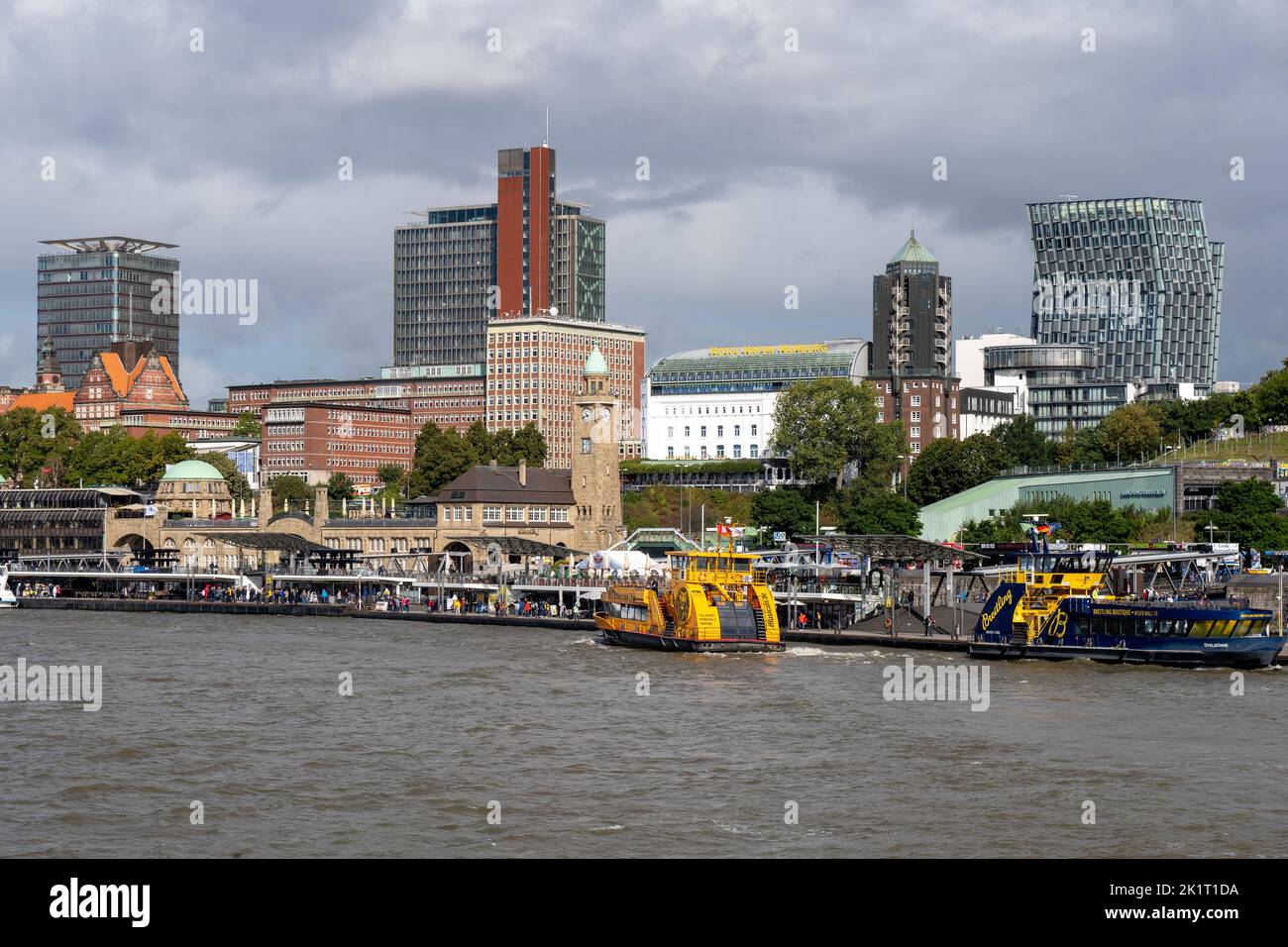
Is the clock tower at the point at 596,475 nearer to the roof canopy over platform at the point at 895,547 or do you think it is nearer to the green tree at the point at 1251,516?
the roof canopy over platform at the point at 895,547

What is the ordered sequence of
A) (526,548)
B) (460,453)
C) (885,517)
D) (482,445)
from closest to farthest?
(526,548) → (885,517) → (460,453) → (482,445)

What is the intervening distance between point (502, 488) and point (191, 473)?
41766mm

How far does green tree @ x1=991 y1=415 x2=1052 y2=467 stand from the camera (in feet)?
608

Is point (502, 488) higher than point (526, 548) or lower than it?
higher

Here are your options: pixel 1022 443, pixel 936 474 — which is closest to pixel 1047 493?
pixel 936 474

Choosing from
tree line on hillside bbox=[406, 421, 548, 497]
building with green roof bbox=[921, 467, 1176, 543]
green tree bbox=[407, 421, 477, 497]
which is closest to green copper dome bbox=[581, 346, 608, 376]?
tree line on hillside bbox=[406, 421, 548, 497]

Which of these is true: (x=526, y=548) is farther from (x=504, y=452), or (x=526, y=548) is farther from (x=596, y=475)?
(x=504, y=452)

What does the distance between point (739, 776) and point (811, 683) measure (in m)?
24.4

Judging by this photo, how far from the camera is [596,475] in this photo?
6058 inches

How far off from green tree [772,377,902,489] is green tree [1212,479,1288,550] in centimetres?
5152
